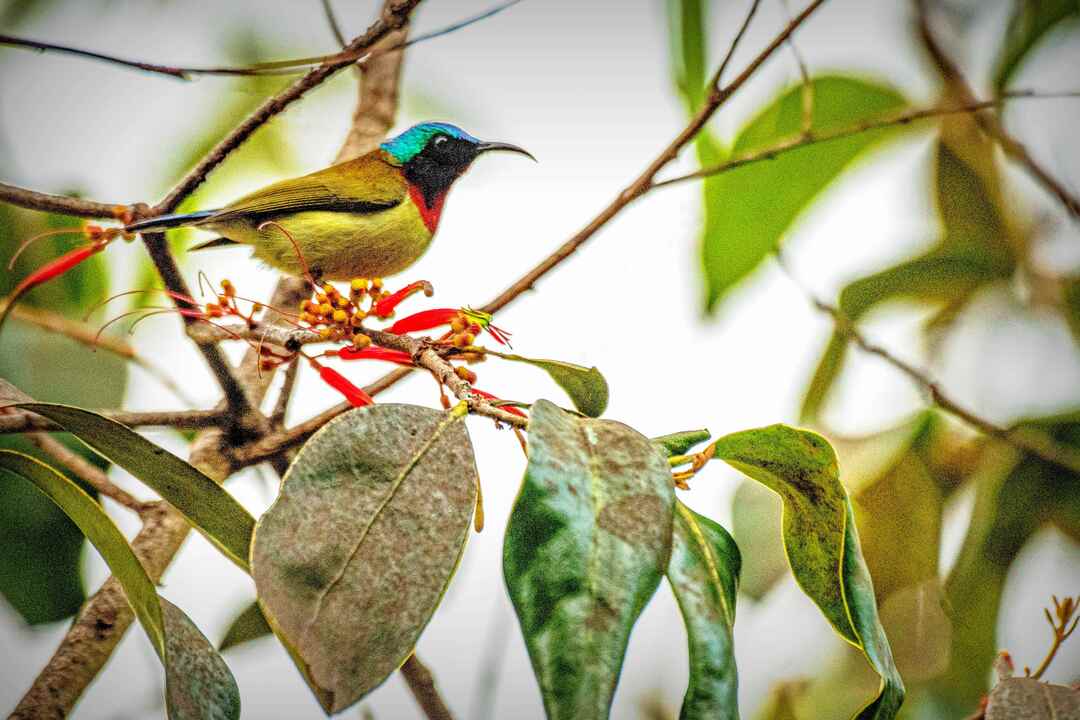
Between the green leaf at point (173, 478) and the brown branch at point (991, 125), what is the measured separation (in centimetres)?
181

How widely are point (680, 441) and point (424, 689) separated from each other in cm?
56

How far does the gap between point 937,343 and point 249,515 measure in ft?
6.20

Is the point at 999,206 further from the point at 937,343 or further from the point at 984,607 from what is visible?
the point at 984,607

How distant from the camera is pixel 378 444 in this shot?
75 centimetres

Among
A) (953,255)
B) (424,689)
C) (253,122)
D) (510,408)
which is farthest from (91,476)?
(953,255)

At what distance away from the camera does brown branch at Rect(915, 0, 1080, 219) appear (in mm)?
1995

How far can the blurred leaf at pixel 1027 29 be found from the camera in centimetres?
190

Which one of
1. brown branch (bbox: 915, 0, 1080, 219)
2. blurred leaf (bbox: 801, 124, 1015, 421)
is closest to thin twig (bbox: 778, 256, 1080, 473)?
blurred leaf (bbox: 801, 124, 1015, 421)

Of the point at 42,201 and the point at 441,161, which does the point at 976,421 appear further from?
the point at 42,201

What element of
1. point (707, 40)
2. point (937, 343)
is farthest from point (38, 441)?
point (937, 343)

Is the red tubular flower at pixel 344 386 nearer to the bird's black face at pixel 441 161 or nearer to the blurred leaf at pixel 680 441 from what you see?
the blurred leaf at pixel 680 441

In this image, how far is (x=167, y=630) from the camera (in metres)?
0.85

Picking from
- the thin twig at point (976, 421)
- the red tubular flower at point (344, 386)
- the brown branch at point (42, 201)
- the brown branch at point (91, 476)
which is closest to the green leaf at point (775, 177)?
the thin twig at point (976, 421)

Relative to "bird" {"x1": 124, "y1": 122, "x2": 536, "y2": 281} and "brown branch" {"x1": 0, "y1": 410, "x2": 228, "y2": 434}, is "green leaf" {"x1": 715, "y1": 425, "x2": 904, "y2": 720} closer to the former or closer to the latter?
"brown branch" {"x1": 0, "y1": 410, "x2": 228, "y2": 434}
